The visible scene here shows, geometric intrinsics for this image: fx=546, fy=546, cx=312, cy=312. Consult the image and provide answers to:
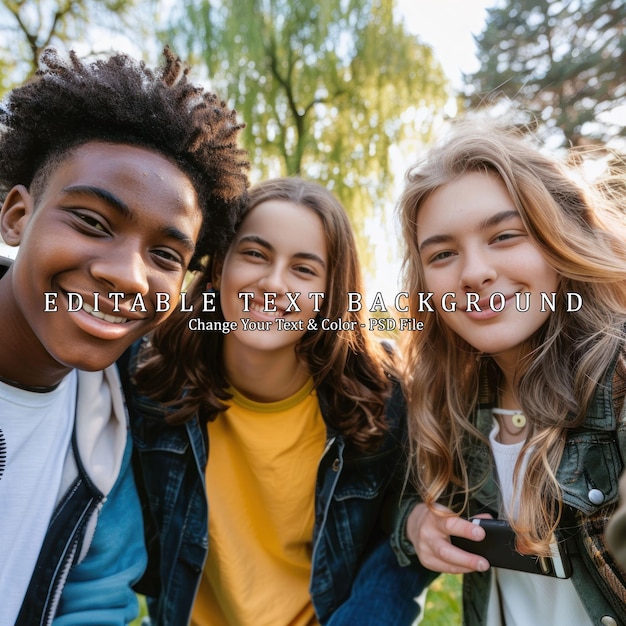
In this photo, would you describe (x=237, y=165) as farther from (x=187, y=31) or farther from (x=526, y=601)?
(x=187, y=31)

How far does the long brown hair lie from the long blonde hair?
0.27 metres

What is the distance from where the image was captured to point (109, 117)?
164cm

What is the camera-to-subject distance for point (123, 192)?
1.52 meters

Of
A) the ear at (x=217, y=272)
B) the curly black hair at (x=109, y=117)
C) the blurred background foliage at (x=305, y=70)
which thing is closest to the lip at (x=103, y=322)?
the curly black hair at (x=109, y=117)

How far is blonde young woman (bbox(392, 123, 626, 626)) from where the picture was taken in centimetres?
161

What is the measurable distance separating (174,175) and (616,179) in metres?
1.66

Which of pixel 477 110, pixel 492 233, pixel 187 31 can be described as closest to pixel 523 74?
pixel 187 31

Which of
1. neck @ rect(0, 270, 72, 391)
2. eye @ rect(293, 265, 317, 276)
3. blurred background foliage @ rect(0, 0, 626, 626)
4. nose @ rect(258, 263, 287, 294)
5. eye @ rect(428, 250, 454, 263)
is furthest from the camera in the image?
blurred background foliage @ rect(0, 0, 626, 626)

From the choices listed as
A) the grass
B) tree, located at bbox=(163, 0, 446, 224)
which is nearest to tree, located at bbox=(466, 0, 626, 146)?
tree, located at bbox=(163, 0, 446, 224)

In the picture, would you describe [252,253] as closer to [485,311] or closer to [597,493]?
[485,311]

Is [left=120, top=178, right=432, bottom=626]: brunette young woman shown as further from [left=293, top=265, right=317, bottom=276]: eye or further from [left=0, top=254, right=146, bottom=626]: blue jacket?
[left=0, top=254, right=146, bottom=626]: blue jacket

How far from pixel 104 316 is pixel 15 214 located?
45cm

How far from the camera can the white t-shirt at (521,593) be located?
171 cm

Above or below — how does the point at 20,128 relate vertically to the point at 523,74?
below
